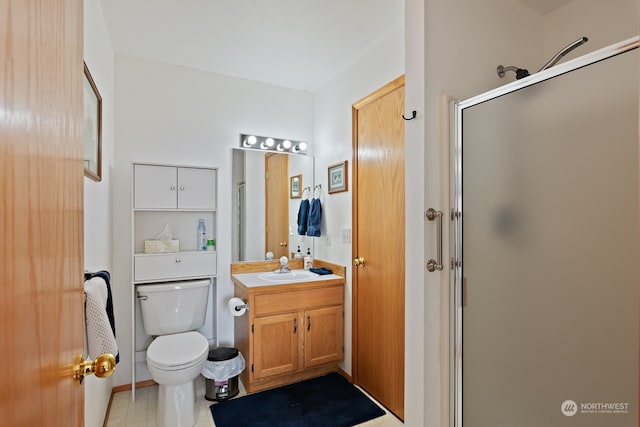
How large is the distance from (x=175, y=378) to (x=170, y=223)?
1206mm

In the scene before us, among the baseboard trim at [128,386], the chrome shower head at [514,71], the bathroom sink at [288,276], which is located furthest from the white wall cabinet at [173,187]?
the chrome shower head at [514,71]

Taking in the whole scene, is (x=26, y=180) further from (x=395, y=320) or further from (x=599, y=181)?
(x=395, y=320)

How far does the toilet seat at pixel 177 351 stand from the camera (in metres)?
1.94

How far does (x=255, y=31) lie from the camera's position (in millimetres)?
2184

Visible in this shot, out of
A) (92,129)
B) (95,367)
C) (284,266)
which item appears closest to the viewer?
(95,367)

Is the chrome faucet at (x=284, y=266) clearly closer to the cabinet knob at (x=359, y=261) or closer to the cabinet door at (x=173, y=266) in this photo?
the cabinet door at (x=173, y=266)

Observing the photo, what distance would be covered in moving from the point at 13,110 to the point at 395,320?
2113 millimetres

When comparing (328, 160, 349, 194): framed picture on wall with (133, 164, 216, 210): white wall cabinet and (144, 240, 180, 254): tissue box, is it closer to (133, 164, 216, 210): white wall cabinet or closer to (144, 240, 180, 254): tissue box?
(133, 164, 216, 210): white wall cabinet

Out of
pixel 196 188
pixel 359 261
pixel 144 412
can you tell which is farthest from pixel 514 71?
pixel 144 412

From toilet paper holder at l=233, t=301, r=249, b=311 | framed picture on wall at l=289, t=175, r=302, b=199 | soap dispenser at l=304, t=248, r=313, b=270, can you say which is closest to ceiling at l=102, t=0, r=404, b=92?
framed picture on wall at l=289, t=175, r=302, b=199

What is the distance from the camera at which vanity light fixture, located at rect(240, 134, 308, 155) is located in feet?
9.56

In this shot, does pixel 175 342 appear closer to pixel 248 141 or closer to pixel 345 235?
pixel 345 235

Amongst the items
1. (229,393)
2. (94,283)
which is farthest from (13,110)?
(229,393)

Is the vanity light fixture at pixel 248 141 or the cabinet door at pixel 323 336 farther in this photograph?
the vanity light fixture at pixel 248 141
